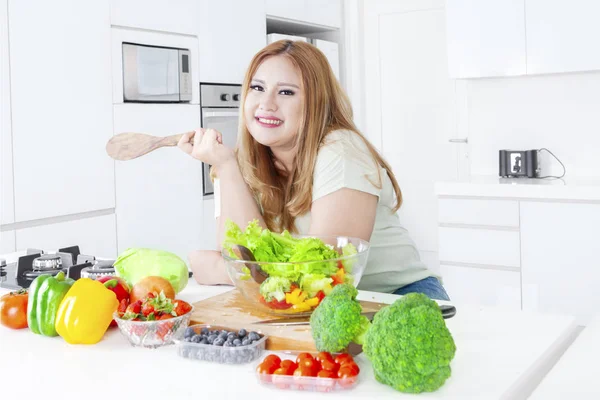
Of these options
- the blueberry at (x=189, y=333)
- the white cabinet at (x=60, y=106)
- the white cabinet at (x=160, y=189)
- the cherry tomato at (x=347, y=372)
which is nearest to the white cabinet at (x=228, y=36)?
the white cabinet at (x=160, y=189)

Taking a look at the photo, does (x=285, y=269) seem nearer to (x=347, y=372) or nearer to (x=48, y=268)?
(x=347, y=372)

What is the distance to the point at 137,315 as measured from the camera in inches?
52.0

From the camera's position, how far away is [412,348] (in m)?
1.02

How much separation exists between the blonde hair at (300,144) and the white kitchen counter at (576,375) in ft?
2.73

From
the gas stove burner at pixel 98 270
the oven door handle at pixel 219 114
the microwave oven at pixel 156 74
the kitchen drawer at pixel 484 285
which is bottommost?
the kitchen drawer at pixel 484 285

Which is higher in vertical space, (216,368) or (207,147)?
(207,147)

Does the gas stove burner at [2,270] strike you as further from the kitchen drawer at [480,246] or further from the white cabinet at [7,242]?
the kitchen drawer at [480,246]

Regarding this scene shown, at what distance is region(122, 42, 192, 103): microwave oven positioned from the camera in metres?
3.52

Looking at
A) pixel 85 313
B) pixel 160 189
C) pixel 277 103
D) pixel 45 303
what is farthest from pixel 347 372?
pixel 160 189

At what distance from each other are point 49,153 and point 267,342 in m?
2.21

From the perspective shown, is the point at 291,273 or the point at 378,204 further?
the point at 378,204

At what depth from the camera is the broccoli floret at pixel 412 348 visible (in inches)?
40.2

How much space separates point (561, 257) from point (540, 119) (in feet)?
3.00

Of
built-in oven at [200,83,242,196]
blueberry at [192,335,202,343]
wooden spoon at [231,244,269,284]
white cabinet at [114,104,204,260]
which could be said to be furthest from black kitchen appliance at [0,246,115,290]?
built-in oven at [200,83,242,196]
